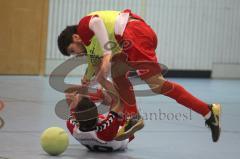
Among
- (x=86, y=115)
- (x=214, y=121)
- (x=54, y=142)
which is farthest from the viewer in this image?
(x=214, y=121)

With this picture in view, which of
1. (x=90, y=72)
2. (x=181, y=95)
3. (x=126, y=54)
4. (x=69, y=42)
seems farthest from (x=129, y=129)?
(x=69, y=42)

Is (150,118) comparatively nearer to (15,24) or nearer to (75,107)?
(75,107)

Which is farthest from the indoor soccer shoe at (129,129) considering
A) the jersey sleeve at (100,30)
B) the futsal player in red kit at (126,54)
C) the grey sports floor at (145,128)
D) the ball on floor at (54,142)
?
the jersey sleeve at (100,30)

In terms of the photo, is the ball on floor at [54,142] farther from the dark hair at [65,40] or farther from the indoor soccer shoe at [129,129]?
the dark hair at [65,40]

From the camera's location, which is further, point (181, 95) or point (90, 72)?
point (90, 72)

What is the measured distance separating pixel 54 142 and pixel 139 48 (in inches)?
38.1

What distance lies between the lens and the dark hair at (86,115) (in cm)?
461

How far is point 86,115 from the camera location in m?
4.62

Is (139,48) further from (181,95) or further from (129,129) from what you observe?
(129,129)

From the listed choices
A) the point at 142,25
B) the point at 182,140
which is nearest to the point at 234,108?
the point at 182,140

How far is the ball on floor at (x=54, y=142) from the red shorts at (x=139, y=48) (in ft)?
2.64

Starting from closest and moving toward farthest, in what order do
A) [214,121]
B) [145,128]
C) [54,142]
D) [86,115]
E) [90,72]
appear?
1. [54,142]
2. [86,115]
3. [214,121]
4. [90,72]
5. [145,128]

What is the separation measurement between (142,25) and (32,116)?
170 centimetres

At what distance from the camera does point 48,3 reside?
1012 centimetres
